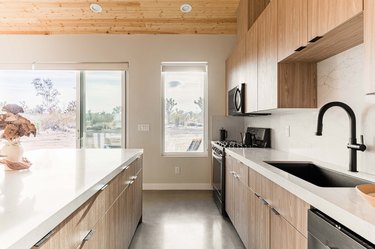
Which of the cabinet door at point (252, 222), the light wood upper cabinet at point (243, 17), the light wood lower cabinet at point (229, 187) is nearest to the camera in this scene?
the cabinet door at point (252, 222)

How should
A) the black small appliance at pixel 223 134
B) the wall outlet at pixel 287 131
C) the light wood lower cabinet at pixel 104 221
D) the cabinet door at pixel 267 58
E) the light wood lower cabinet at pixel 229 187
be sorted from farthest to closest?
1. the black small appliance at pixel 223 134
2. the light wood lower cabinet at pixel 229 187
3. the wall outlet at pixel 287 131
4. the cabinet door at pixel 267 58
5. the light wood lower cabinet at pixel 104 221

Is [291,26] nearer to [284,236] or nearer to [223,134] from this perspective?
[284,236]

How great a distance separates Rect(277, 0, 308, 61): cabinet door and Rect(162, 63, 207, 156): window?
293 centimetres

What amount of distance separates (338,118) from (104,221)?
1.78 m

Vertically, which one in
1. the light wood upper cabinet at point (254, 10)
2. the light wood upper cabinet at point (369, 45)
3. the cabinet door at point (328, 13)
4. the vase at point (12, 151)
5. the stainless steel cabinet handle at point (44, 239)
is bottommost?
the stainless steel cabinet handle at point (44, 239)

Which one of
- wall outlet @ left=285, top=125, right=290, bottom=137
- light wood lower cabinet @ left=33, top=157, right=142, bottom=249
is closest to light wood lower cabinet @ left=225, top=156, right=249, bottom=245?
wall outlet @ left=285, top=125, right=290, bottom=137

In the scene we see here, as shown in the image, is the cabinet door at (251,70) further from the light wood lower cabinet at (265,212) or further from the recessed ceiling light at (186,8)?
the recessed ceiling light at (186,8)

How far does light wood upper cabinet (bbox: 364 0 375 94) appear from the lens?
115 cm

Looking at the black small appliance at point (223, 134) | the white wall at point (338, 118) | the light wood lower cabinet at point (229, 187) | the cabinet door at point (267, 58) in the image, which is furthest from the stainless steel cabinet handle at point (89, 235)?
the black small appliance at point (223, 134)

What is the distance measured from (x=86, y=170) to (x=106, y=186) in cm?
20

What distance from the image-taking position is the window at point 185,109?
5145mm

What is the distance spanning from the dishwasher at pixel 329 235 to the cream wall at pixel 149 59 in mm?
3804

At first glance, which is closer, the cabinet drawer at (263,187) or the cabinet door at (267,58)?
the cabinet drawer at (263,187)

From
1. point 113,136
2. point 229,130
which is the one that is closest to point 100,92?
point 113,136
